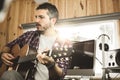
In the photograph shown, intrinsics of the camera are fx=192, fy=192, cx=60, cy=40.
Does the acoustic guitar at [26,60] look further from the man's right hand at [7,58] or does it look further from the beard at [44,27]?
the beard at [44,27]

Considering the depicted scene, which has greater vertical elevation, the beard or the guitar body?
the beard

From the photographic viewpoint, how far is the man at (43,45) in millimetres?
1724

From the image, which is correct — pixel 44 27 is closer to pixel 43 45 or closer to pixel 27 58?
pixel 43 45

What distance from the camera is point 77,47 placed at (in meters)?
1.81

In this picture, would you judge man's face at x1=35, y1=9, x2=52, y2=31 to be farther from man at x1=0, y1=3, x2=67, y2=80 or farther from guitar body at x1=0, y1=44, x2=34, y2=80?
guitar body at x1=0, y1=44, x2=34, y2=80

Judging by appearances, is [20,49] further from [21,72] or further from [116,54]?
[116,54]

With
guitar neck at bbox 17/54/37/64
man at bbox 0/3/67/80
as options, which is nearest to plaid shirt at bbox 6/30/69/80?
man at bbox 0/3/67/80

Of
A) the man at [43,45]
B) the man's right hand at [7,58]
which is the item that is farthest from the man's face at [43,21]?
the man's right hand at [7,58]

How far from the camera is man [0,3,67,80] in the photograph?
1.72 m

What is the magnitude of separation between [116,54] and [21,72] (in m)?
0.88

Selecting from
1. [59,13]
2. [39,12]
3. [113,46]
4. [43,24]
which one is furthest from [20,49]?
[113,46]

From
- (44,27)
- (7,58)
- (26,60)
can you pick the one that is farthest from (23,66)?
(44,27)

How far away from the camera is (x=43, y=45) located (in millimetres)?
1907

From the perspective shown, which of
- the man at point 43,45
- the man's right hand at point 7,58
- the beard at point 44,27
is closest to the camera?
the man at point 43,45
